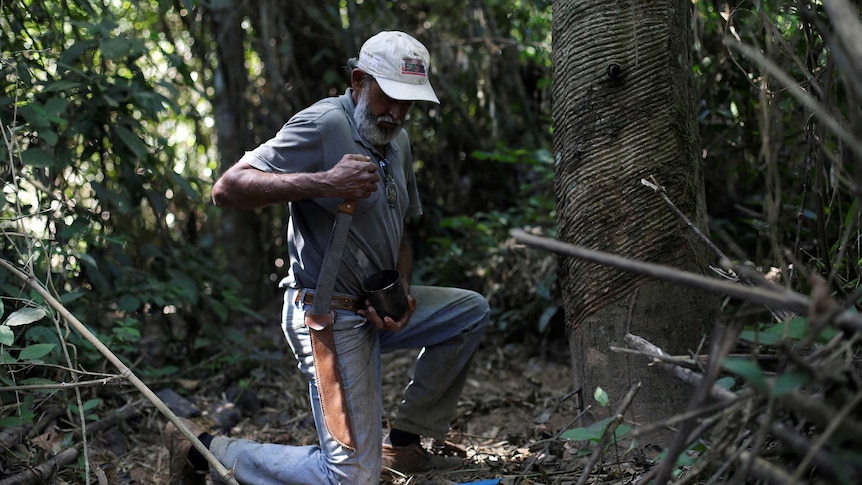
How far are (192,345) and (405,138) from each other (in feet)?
8.76

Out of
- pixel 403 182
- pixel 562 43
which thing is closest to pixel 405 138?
pixel 403 182

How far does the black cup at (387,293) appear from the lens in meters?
3.25

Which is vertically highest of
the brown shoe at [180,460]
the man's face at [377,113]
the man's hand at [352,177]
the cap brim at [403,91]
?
the cap brim at [403,91]

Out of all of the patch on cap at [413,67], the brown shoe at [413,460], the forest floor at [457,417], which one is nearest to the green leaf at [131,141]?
the forest floor at [457,417]

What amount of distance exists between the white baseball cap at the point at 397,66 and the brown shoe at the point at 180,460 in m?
1.71

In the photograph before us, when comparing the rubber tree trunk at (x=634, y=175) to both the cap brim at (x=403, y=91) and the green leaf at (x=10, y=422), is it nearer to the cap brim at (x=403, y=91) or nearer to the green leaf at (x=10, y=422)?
the cap brim at (x=403, y=91)

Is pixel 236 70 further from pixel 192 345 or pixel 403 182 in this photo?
pixel 403 182

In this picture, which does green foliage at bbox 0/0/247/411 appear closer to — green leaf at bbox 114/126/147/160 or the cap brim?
green leaf at bbox 114/126/147/160

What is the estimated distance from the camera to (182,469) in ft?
11.1

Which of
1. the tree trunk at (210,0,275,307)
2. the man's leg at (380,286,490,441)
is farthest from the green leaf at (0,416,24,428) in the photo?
the tree trunk at (210,0,275,307)

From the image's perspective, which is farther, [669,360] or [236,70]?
[236,70]

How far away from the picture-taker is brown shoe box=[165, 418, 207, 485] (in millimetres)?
3334

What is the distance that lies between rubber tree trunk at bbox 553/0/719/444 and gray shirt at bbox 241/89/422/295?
82 cm

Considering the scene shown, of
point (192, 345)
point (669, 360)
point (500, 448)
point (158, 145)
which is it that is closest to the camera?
point (669, 360)
